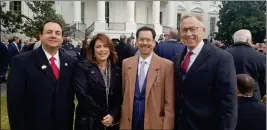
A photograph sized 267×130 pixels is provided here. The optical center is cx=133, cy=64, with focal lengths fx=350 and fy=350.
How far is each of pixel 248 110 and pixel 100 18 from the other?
32.3 meters

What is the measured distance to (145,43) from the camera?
4.17m

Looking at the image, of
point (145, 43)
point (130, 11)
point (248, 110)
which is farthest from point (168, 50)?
point (130, 11)

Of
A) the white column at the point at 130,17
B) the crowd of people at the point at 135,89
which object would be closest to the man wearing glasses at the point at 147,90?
the crowd of people at the point at 135,89

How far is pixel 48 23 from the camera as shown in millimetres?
4086

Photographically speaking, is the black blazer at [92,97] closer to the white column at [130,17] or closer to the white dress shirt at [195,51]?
the white dress shirt at [195,51]

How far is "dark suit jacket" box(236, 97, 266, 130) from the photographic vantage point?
388 centimetres

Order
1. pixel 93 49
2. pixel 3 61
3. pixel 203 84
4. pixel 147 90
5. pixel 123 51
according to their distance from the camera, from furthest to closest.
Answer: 1. pixel 3 61
2. pixel 123 51
3. pixel 93 49
4. pixel 147 90
5. pixel 203 84

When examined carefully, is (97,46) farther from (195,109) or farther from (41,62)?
(195,109)

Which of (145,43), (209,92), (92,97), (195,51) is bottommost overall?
(92,97)

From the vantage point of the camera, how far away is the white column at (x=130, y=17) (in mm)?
35219

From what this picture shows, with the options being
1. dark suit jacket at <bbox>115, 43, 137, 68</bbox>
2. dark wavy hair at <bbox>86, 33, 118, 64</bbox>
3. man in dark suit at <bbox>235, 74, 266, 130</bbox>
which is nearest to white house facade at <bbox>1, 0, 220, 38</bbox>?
dark suit jacket at <bbox>115, 43, 137, 68</bbox>

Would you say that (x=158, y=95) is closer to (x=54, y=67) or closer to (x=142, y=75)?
(x=142, y=75)

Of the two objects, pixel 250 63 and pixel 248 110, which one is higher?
pixel 250 63

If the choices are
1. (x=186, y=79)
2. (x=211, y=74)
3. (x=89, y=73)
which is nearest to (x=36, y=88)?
(x=89, y=73)
